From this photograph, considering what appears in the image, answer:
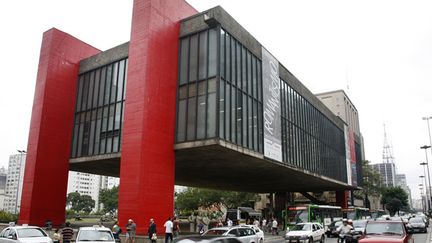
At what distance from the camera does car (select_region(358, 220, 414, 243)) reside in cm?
1285

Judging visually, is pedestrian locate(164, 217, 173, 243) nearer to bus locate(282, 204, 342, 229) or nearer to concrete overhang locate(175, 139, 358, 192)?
concrete overhang locate(175, 139, 358, 192)

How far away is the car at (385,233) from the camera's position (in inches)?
506

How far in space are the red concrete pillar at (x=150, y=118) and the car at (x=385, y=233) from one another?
45.3 feet

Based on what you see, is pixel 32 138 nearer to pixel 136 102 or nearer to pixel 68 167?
pixel 68 167

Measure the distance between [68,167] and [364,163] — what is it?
227 ft

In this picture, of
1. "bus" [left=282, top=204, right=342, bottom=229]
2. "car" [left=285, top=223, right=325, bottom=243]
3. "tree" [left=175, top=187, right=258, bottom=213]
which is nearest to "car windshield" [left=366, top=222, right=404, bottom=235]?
"car" [left=285, top=223, right=325, bottom=243]

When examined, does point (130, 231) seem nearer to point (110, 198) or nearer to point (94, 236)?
point (94, 236)

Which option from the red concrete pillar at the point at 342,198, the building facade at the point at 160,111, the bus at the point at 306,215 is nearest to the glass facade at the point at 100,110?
the building facade at the point at 160,111

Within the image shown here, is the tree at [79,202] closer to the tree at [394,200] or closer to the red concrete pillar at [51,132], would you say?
the tree at [394,200]

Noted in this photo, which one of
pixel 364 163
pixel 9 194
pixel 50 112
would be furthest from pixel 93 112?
pixel 9 194

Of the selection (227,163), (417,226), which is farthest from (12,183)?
(417,226)

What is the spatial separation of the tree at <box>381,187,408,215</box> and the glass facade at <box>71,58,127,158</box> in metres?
94.1

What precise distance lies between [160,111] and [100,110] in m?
8.97

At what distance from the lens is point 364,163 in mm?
82875
